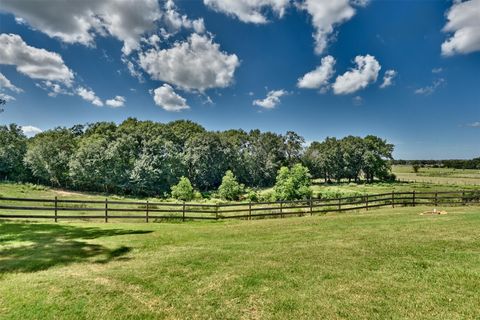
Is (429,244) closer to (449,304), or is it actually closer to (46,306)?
(449,304)

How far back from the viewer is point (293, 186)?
4544 centimetres

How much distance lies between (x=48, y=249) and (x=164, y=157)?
51.1 meters

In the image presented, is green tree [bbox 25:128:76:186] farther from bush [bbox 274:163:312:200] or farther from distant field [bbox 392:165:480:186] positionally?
A: distant field [bbox 392:165:480:186]

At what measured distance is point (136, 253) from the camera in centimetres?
831

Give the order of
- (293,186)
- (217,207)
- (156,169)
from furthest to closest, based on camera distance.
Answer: (156,169)
(293,186)
(217,207)

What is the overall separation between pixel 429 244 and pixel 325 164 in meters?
78.8

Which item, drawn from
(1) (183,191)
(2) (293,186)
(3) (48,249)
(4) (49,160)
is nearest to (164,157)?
(1) (183,191)

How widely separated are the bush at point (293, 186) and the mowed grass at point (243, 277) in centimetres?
3451

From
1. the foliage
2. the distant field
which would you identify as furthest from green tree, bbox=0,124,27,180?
the distant field

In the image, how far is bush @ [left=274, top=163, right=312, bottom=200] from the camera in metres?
44.6

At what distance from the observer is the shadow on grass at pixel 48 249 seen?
7164 millimetres

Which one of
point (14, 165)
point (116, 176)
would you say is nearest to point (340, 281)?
point (116, 176)

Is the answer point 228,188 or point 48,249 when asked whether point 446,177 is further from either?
point 48,249

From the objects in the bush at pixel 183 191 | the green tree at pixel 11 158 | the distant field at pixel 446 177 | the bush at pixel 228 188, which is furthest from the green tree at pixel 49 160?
the distant field at pixel 446 177
